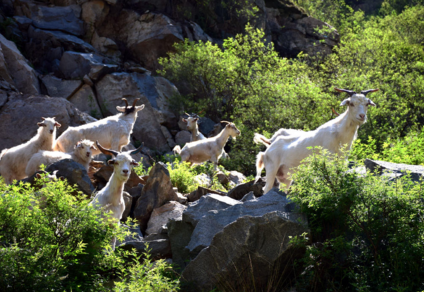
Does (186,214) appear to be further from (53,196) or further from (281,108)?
(281,108)

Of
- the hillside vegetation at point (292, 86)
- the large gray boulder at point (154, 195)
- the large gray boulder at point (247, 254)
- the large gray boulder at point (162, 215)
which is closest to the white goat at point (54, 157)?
the large gray boulder at point (154, 195)

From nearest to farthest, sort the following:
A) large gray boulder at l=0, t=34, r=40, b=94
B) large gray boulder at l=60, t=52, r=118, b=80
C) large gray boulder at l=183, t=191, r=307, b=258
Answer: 1. large gray boulder at l=183, t=191, r=307, b=258
2. large gray boulder at l=0, t=34, r=40, b=94
3. large gray boulder at l=60, t=52, r=118, b=80

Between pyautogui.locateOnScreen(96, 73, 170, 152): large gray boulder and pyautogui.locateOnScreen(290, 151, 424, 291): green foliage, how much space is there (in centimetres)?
1741

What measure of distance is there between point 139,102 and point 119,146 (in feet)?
32.1

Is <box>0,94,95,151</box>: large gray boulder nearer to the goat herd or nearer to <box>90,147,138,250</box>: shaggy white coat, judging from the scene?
the goat herd

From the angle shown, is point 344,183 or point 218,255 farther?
point 218,255

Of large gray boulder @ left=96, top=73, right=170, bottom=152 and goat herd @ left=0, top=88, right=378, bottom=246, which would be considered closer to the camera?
goat herd @ left=0, top=88, right=378, bottom=246

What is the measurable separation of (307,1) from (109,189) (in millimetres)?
42812

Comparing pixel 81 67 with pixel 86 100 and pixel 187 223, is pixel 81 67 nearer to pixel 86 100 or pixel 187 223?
pixel 86 100

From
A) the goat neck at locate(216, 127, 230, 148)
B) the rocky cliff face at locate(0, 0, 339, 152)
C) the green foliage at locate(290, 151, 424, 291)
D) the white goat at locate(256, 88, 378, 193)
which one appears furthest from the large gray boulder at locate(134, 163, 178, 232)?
the rocky cliff face at locate(0, 0, 339, 152)

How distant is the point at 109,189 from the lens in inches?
314

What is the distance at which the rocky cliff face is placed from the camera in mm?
21266

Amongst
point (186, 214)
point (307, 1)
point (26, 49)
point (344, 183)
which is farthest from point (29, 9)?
point (307, 1)

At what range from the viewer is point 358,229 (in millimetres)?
5621
